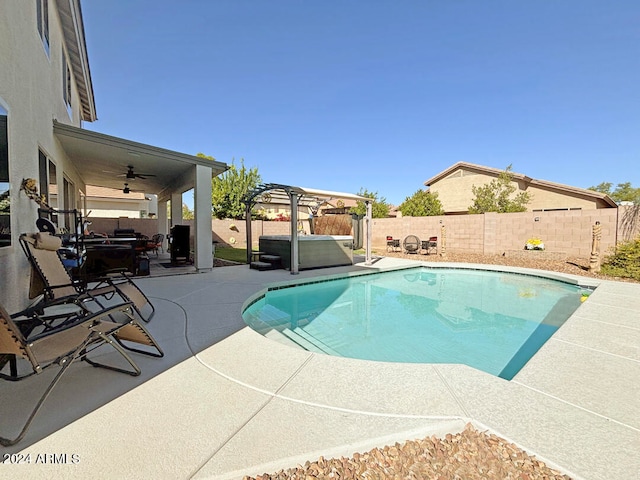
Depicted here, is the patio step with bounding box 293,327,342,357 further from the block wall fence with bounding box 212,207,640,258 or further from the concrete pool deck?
the block wall fence with bounding box 212,207,640,258

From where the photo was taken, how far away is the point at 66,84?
8562 mm

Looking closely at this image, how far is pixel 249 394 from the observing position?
2328mm

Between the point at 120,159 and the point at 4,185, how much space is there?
521 cm

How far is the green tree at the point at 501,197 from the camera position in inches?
758

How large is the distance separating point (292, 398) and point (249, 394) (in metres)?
0.35

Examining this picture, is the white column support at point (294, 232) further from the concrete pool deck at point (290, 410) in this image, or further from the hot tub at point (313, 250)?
the concrete pool deck at point (290, 410)

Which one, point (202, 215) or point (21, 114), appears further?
point (202, 215)

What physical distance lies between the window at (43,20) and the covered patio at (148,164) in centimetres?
161

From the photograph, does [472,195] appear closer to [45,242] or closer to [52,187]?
[52,187]

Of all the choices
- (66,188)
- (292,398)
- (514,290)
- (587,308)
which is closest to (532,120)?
(514,290)

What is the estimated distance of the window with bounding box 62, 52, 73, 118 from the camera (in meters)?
8.11

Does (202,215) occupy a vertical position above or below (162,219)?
below

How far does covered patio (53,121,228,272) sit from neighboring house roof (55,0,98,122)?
3140 millimetres

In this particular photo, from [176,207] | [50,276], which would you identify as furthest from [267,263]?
[176,207]
